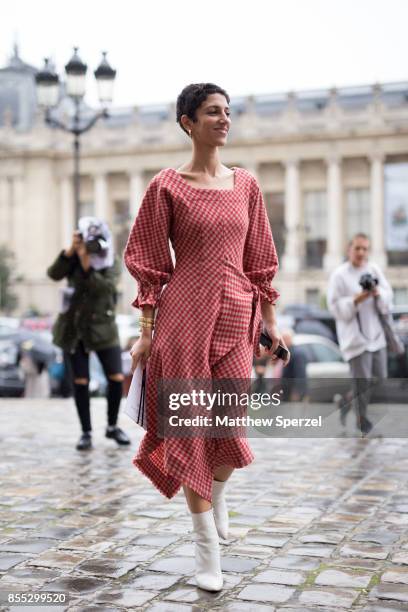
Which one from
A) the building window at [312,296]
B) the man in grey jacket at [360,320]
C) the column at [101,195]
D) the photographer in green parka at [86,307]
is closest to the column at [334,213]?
the building window at [312,296]

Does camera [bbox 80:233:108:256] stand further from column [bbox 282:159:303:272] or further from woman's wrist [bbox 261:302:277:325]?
column [bbox 282:159:303:272]

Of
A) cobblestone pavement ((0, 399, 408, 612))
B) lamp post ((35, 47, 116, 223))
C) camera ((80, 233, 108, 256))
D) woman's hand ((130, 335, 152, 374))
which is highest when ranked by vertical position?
lamp post ((35, 47, 116, 223))

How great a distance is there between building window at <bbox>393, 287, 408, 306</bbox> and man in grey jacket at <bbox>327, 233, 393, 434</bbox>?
198 feet

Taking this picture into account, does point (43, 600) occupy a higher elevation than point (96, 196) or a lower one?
lower

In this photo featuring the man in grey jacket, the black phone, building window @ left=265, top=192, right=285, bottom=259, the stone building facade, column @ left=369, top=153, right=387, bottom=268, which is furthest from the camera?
building window @ left=265, top=192, right=285, bottom=259

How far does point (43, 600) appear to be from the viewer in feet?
11.9

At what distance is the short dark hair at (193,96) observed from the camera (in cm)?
395

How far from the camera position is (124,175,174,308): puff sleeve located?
391cm

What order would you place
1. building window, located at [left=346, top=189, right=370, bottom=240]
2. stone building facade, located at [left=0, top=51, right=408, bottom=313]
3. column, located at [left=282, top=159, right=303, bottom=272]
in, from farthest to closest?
building window, located at [left=346, top=189, right=370, bottom=240], column, located at [left=282, top=159, right=303, bottom=272], stone building facade, located at [left=0, top=51, right=408, bottom=313]

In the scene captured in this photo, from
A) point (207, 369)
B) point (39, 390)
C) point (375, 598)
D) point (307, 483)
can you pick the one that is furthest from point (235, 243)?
point (39, 390)

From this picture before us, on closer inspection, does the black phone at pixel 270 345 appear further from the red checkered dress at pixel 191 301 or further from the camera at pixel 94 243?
the camera at pixel 94 243

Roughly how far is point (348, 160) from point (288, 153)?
417 cm

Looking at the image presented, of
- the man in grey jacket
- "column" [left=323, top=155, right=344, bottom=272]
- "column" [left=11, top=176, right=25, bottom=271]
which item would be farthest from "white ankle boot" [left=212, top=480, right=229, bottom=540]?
"column" [left=11, top=176, right=25, bottom=271]

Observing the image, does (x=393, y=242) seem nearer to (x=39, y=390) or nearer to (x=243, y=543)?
(x=39, y=390)
